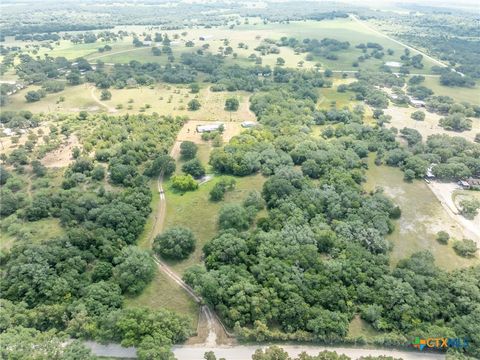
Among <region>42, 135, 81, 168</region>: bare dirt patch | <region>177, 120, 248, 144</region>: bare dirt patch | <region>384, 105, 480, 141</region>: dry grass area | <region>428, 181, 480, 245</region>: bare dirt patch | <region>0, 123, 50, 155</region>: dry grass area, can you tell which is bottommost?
<region>428, 181, 480, 245</region>: bare dirt patch

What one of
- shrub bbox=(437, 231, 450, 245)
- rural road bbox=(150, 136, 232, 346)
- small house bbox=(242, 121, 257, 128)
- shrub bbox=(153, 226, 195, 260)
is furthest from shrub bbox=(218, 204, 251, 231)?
small house bbox=(242, 121, 257, 128)

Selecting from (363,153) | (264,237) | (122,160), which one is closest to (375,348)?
(264,237)

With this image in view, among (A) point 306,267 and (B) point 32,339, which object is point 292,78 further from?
(B) point 32,339

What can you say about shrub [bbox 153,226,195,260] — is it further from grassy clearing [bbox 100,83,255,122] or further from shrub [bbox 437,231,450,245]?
grassy clearing [bbox 100,83,255,122]

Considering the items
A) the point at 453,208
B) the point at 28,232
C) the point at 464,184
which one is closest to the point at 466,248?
the point at 453,208

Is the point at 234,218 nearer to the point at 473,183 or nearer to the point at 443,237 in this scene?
the point at 443,237
